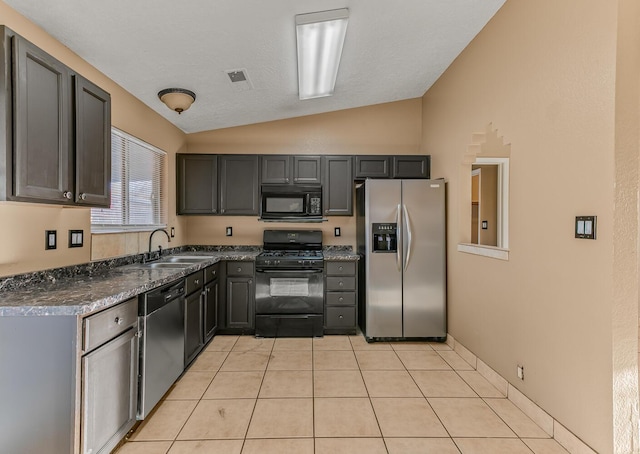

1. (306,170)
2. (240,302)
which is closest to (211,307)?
(240,302)

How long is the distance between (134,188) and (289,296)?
1953 millimetres

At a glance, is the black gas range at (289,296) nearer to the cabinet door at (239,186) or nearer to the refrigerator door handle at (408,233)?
the cabinet door at (239,186)

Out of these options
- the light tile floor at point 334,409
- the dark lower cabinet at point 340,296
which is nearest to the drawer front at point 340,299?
the dark lower cabinet at point 340,296

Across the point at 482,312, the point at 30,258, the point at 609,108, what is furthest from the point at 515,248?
the point at 30,258

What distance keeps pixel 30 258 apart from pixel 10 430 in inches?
36.6

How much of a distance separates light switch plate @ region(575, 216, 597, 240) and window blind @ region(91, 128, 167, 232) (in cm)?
327

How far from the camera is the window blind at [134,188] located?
2.89 m

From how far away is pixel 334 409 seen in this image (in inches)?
91.4

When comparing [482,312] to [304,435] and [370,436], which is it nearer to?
[370,436]

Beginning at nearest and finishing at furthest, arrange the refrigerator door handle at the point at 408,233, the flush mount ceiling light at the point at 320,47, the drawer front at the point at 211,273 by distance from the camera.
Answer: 1. the flush mount ceiling light at the point at 320,47
2. the drawer front at the point at 211,273
3. the refrigerator door handle at the point at 408,233

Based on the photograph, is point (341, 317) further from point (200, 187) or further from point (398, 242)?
point (200, 187)

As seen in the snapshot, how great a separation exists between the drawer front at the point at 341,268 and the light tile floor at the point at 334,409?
87 cm

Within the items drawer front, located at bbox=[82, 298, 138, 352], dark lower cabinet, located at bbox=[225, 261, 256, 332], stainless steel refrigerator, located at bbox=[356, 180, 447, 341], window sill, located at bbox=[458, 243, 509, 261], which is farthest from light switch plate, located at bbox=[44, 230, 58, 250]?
window sill, located at bbox=[458, 243, 509, 261]

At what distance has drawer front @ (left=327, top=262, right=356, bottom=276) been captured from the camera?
3.80 m
